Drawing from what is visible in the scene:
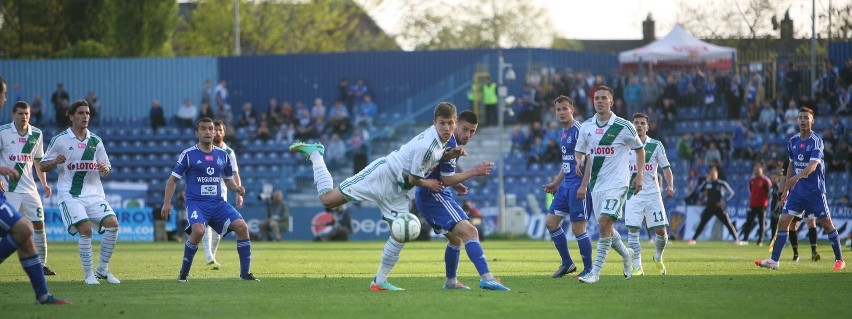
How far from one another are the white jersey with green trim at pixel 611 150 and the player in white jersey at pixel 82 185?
255 inches

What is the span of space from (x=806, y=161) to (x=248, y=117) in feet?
94.2

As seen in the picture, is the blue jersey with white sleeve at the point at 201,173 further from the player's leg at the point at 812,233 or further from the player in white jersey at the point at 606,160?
the player's leg at the point at 812,233

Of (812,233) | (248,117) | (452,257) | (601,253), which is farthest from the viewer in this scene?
(248,117)

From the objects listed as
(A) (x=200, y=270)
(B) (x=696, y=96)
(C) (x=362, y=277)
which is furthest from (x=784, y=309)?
(B) (x=696, y=96)

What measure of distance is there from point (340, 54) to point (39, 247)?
29.9 m

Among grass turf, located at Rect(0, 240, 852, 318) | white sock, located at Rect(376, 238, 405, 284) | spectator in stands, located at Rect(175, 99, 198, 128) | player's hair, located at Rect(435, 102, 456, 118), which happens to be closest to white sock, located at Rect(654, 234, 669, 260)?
grass turf, located at Rect(0, 240, 852, 318)

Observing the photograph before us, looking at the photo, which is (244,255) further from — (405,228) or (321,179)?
(405,228)

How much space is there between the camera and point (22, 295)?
44.7 ft

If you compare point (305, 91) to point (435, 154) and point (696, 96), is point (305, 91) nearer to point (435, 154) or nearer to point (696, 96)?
point (696, 96)

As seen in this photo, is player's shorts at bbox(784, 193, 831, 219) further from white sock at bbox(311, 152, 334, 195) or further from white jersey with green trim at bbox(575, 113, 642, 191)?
white sock at bbox(311, 152, 334, 195)

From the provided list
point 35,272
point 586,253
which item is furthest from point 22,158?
point 586,253

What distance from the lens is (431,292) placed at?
1388cm

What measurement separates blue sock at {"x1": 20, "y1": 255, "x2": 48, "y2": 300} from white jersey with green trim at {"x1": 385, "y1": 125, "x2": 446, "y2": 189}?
398 centimetres

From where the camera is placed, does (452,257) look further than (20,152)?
No
